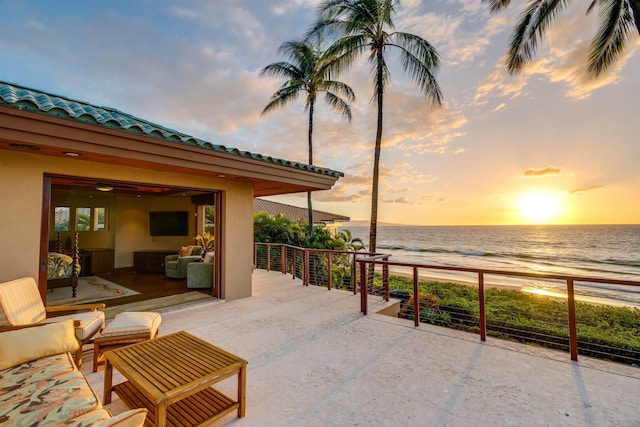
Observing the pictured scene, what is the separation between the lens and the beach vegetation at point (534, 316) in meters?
6.72

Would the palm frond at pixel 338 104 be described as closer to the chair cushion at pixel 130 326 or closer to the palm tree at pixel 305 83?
the palm tree at pixel 305 83

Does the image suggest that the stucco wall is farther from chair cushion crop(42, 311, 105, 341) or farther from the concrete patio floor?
the concrete patio floor

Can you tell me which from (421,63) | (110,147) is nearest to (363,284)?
(110,147)

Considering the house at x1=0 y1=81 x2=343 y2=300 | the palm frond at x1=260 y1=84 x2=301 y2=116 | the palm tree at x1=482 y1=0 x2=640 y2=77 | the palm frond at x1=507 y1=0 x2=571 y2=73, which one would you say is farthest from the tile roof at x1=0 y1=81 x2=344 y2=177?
the palm frond at x1=260 y1=84 x2=301 y2=116

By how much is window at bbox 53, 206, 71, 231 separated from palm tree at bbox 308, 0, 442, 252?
10.2m

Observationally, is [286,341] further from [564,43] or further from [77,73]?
[564,43]

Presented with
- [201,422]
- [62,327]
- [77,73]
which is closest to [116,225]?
[77,73]

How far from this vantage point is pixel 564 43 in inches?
285

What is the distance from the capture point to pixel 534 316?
700 cm

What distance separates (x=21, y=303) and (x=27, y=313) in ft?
0.41

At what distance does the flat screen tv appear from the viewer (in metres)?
9.59

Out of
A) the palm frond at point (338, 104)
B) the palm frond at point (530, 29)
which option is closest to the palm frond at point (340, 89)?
the palm frond at point (338, 104)

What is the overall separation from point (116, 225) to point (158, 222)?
1.21 m

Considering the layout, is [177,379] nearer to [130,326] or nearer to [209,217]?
[130,326]
